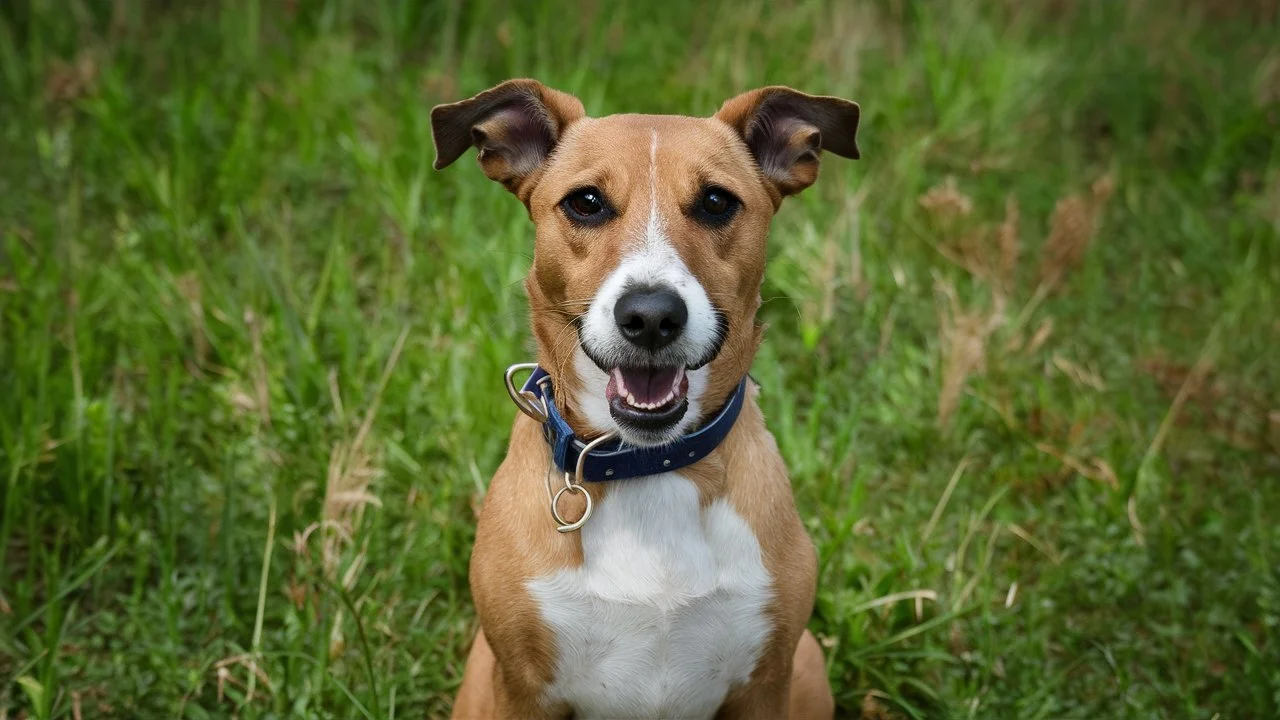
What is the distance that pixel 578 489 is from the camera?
2.92 metres

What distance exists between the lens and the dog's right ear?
10.4ft

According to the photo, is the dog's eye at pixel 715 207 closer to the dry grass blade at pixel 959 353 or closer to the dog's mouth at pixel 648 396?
the dog's mouth at pixel 648 396

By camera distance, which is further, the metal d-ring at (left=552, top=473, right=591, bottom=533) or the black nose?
the metal d-ring at (left=552, top=473, right=591, bottom=533)

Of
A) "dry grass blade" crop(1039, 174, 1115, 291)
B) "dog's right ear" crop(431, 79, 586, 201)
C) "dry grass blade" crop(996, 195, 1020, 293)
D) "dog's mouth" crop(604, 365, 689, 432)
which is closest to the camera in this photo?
"dog's mouth" crop(604, 365, 689, 432)

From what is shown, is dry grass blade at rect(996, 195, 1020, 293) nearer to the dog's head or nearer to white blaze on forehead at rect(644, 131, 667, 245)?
the dog's head

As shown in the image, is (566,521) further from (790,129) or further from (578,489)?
(790,129)

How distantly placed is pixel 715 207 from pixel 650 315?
1.62 feet

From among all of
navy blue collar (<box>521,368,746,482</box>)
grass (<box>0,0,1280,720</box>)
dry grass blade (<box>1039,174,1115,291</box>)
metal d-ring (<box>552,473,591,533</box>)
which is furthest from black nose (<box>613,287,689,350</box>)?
dry grass blade (<box>1039,174,1115,291</box>)

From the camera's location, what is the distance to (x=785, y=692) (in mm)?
3074

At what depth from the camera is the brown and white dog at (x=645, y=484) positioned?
112 inches

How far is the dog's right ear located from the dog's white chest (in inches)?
37.6

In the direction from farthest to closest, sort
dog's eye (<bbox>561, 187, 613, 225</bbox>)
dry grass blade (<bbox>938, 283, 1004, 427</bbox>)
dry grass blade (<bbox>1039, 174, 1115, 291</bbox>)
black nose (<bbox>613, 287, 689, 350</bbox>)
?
dry grass blade (<bbox>1039, 174, 1115, 291</bbox>)
dry grass blade (<bbox>938, 283, 1004, 427</bbox>)
dog's eye (<bbox>561, 187, 613, 225</bbox>)
black nose (<bbox>613, 287, 689, 350</bbox>)

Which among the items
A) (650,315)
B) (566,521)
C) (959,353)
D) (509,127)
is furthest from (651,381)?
(959,353)

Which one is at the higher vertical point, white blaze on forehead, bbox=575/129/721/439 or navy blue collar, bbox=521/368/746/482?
white blaze on forehead, bbox=575/129/721/439
